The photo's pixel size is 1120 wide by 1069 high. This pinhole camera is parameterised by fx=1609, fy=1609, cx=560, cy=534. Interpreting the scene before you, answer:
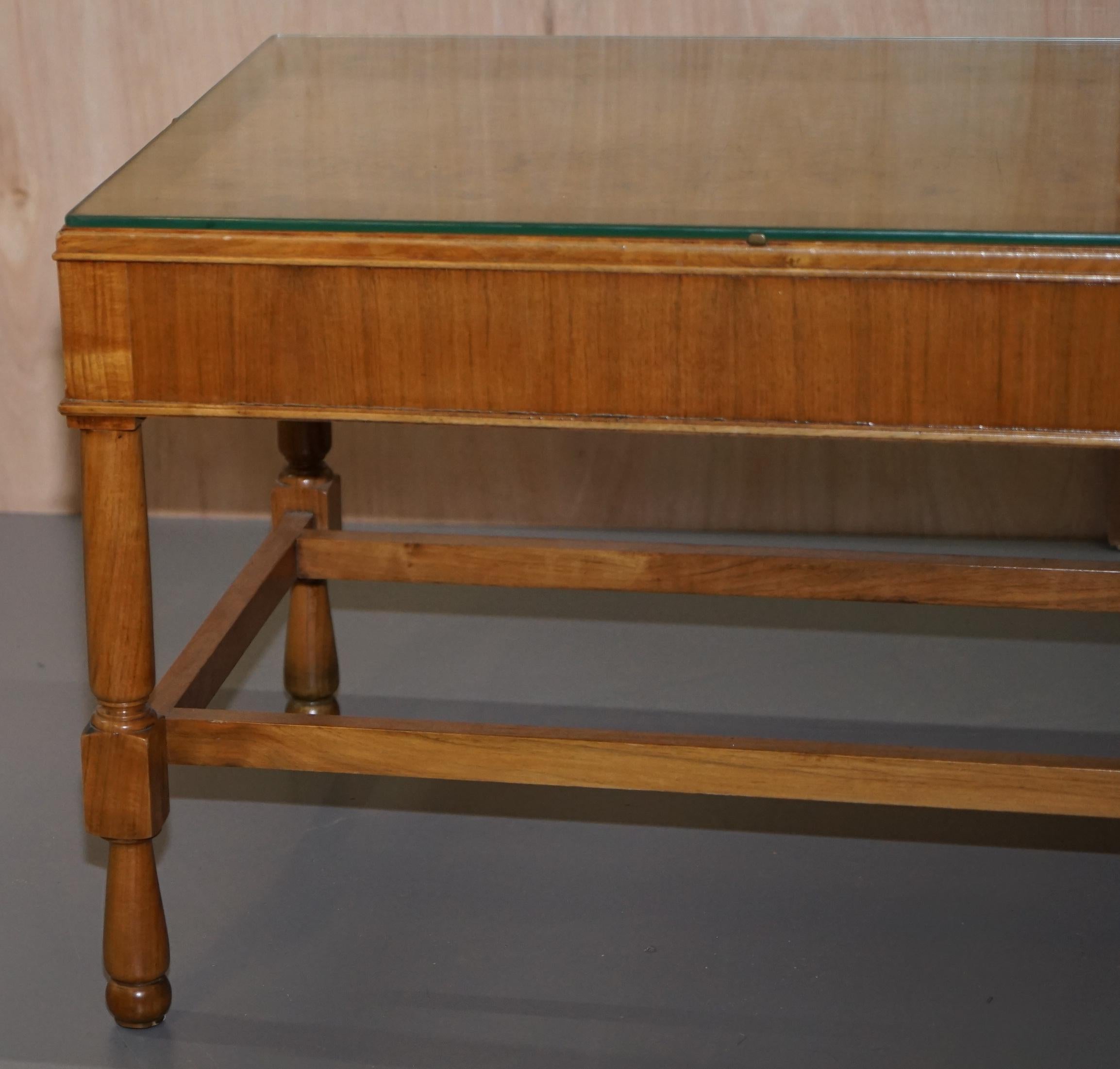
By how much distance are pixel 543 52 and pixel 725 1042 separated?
1.11m

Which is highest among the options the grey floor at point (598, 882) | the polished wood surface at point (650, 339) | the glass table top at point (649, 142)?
the glass table top at point (649, 142)

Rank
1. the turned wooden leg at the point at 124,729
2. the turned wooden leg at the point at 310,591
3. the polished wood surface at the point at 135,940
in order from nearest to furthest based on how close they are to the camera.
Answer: the turned wooden leg at the point at 124,729
the polished wood surface at the point at 135,940
the turned wooden leg at the point at 310,591

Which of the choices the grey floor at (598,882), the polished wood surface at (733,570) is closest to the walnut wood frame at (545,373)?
the grey floor at (598,882)

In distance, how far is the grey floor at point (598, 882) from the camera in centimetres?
154

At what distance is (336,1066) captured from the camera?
4.90ft

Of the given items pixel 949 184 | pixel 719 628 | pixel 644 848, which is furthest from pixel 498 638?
pixel 949 184

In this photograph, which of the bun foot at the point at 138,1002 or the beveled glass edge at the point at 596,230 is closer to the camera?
the beveled glass edge at the point at 596,230

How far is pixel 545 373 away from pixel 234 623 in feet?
1.87

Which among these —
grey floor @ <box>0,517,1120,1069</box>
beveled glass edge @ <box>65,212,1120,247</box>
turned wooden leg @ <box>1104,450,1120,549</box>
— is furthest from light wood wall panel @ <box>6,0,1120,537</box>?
beveled glass edge @ <box>65,212,1120,247</box>

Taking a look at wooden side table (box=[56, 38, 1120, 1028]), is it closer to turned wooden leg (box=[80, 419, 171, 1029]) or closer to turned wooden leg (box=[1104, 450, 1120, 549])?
turned wooden leg (box=[80, 419, 171, 1029])

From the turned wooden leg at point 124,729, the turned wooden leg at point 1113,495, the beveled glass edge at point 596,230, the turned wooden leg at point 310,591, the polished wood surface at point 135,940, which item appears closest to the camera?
the beveled glass edge at point 596,230

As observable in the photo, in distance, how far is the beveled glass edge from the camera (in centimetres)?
118

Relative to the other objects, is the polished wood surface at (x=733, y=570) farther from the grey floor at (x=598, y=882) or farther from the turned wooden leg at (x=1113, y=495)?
the turned wooden leg at (x=1113, y=495)

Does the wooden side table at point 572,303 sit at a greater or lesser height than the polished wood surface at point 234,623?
greater
